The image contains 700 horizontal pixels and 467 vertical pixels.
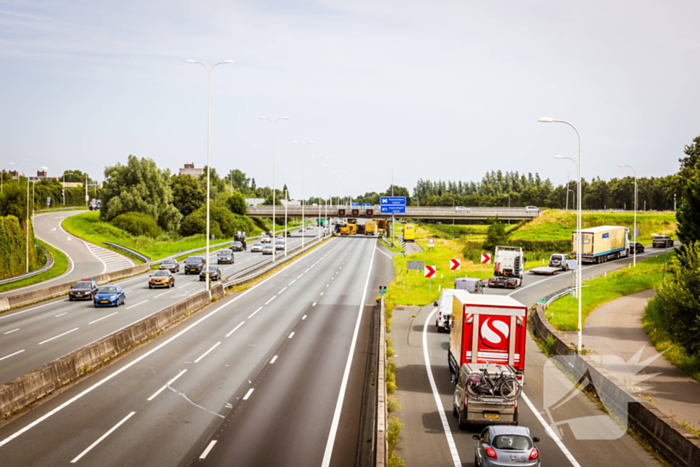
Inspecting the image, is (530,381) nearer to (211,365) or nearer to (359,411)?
(359,411)

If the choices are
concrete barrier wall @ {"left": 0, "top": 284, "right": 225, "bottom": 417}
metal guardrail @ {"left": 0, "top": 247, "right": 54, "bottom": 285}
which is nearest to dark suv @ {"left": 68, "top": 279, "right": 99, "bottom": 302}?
concrete barrier wall @ {"left": 0, "top": 284, "right": 225, "bottom": 417}

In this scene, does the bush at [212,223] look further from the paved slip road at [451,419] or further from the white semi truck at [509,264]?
the paved slip road at [451,419]

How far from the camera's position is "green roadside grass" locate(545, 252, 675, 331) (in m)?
31.6

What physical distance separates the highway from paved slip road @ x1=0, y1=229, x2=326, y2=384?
11.5m

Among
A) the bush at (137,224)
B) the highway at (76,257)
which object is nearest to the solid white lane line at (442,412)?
the highway at (76,257)

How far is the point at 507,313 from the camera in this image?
17.9 meters

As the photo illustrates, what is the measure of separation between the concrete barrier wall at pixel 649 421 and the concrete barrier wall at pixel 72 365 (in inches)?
687

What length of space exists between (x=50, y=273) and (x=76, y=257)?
13484mm

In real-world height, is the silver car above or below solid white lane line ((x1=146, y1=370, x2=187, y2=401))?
above

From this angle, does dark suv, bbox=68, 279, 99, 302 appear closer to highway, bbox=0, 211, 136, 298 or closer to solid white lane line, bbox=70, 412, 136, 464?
highway, bbox=0, 211, 136, 298

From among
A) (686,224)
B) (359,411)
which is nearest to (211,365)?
(359,411)

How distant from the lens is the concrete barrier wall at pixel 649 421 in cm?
1244

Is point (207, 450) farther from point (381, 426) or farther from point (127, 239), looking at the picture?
point (127, 239)

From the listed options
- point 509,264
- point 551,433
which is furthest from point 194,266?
point 551,433
